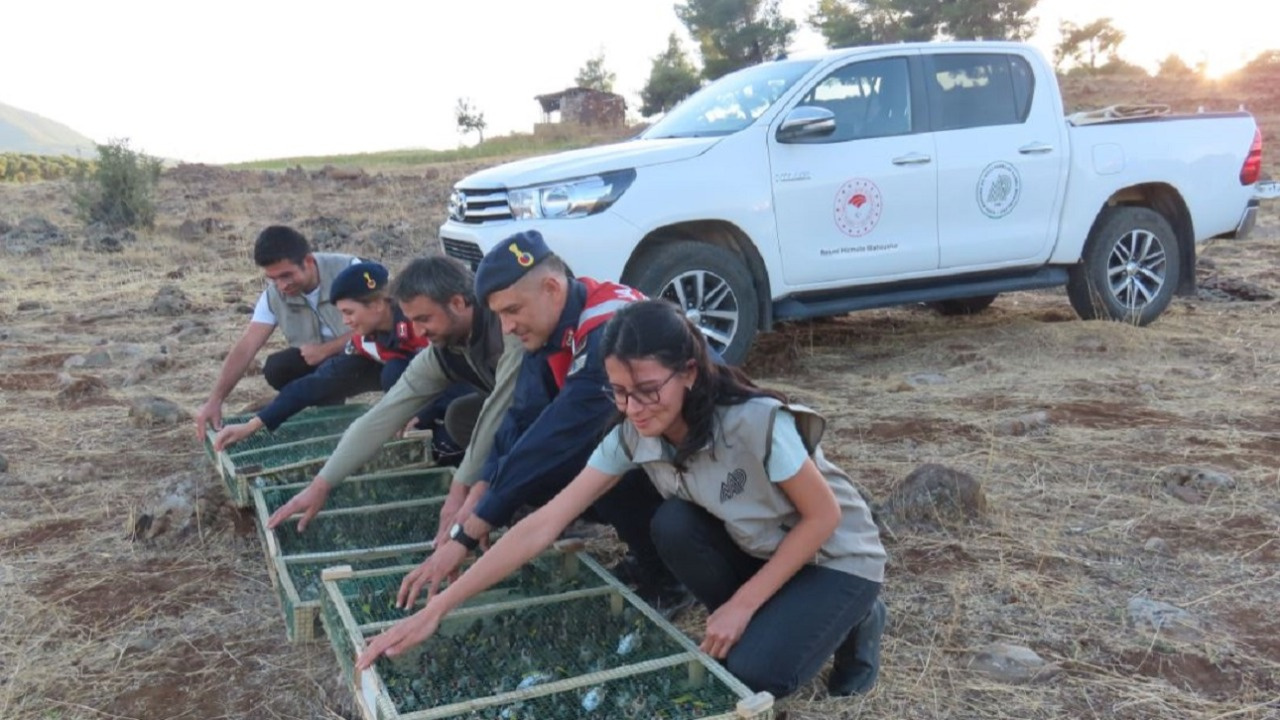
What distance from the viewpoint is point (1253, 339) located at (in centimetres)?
701

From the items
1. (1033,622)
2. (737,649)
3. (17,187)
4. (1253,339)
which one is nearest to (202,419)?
(737,649)

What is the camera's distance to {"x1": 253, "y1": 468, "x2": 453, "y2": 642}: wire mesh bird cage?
10.8 ft

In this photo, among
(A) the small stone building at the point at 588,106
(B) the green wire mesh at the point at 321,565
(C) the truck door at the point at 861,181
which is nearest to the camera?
(B) the green wire mesh at the point at 321,565

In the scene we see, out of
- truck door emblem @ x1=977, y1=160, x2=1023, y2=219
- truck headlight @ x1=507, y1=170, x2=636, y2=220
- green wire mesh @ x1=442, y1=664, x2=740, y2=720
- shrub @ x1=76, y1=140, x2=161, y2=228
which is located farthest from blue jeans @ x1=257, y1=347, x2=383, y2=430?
shrub @ x1=76, y1=140, x2=161, y2=228

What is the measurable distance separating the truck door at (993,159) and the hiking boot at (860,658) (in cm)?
405

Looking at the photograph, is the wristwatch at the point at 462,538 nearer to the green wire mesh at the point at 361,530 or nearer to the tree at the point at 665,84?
the green wire mesh at the point at 361,530

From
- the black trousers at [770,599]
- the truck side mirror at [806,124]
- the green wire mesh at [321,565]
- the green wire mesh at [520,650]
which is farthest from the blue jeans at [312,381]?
the truck side mirror at [806,124]

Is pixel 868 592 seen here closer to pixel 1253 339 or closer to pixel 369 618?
pixel 369 618

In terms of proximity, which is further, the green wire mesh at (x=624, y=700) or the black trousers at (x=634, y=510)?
the black trousers at (x=634, y=510)

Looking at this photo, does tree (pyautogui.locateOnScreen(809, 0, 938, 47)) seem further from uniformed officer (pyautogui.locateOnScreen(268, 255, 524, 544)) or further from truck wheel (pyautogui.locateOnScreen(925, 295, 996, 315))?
uniformed officer (pyautogui.locateOnScreen(268, 255, 524, 544))

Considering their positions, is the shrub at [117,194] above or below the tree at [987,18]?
below

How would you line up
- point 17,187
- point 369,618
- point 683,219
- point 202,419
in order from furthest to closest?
point 17,187 → point 683,219 → point 202,419 → point 369,618

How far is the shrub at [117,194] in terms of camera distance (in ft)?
51.7

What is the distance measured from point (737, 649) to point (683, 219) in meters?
3.53
